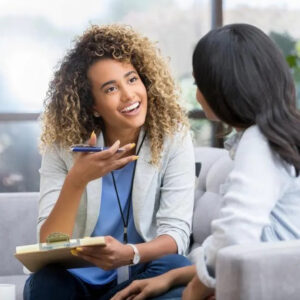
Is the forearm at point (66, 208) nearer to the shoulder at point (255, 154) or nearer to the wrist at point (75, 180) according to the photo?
the wrist at point (75, 180)

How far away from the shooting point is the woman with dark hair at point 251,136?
153 centimetres

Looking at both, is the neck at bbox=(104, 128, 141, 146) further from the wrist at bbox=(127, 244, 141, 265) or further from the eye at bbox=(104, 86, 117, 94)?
the wrist at bbox=(127, 244, 141, 265)

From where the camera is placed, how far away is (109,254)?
1995 mm

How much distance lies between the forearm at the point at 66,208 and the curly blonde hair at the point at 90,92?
203 mm

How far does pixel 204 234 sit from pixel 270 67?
1.17 meters

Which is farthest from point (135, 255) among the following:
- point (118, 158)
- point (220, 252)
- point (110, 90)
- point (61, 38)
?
point (61, 38)

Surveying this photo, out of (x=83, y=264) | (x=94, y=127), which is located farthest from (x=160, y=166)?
(x=83, y=264)

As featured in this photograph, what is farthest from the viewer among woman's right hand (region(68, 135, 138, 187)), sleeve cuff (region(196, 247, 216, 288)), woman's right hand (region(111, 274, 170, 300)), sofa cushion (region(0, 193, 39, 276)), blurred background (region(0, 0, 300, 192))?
blurred background (region(0, 0, 300, 192))

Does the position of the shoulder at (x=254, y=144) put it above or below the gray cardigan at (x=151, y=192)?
above

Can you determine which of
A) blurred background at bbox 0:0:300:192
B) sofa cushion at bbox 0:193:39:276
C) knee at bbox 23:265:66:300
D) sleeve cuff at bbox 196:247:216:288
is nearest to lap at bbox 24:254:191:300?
knee at bbox 23:265:66:300

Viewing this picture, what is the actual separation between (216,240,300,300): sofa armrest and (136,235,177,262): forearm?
23.6 inches

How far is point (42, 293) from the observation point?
6.60 ft

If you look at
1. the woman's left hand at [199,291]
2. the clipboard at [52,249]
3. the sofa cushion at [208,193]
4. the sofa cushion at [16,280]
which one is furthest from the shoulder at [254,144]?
the sofa cushion at [16,280]

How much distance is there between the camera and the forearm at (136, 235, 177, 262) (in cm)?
210
